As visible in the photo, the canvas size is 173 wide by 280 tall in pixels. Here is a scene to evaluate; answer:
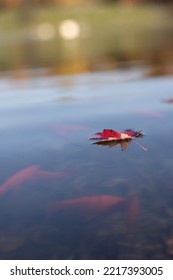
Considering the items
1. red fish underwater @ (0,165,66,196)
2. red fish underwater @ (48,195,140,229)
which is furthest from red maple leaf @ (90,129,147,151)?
red fish underwater @ (48,195,140,229)

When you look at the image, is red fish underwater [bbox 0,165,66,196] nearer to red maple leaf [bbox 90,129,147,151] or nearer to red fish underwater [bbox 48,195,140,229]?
red fish underwater [bbox 48,195,140,229]

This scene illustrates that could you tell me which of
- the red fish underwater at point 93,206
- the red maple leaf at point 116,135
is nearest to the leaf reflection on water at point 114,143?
the red maple leaf at point 116,135

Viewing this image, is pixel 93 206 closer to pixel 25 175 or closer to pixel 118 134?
pixel 25 175

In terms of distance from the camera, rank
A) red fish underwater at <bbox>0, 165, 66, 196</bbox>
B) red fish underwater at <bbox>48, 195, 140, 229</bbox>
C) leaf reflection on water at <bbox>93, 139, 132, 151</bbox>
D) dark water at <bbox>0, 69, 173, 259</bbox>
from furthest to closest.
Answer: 1. leaf reflection on water at <bbox>93, 139, 132, 151</bbox>
2. red fish underwater at <bbox>0, 165, 66, 196</bbox>
3. red fish underwater at <bbox>48, 195, 140, 229</bbox>
4. dark water at <bbox>0, 69, 173, 259</bbox>

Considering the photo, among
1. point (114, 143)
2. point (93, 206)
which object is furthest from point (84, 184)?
point (114, 143)

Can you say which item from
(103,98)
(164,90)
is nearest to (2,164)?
(103,98)

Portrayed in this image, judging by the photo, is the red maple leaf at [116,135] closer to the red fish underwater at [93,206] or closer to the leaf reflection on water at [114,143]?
the leaf reflection on water at [114,143]
